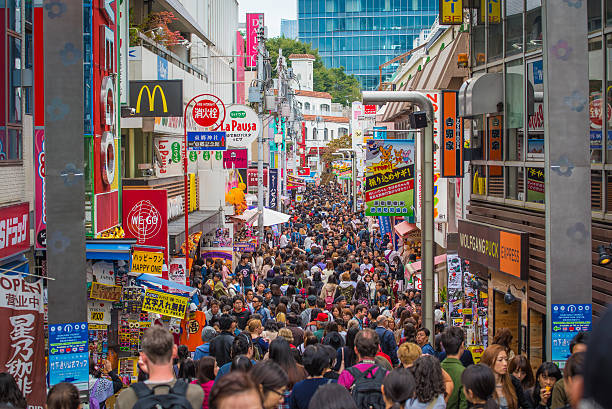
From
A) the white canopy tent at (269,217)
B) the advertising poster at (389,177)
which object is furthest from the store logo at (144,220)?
the white canopy tent at (269,217)

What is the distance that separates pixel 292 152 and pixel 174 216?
52.3 metres

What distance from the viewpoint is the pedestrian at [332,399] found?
17.1 ft

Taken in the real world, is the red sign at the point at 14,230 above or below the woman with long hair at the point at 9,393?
above

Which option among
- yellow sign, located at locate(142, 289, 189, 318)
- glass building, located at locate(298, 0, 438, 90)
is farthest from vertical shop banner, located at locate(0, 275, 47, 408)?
glass building, located at locate(298, 0, 438, 90)

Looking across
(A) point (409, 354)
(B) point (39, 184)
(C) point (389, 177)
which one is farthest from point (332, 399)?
(C) point (389, 177)

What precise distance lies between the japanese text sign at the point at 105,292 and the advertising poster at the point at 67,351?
14.1ft

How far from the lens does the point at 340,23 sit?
172500 mm

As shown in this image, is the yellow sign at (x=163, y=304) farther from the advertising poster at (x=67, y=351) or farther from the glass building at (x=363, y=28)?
the glass building at (x=363, y=28)

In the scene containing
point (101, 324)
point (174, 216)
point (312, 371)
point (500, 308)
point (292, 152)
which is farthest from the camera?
point (292, 152)

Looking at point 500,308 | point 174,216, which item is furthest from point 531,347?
point 174,216

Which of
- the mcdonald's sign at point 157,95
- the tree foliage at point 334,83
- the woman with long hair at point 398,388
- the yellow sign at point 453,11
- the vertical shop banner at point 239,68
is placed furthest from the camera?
the tree foliage at point 334,83

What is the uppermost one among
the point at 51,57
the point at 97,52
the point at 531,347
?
the point at 97,52

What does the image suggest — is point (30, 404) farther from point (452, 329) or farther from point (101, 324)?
point (452, 329)

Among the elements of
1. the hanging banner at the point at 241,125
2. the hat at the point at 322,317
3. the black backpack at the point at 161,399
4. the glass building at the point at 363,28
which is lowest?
the hat at the point at 322,317
